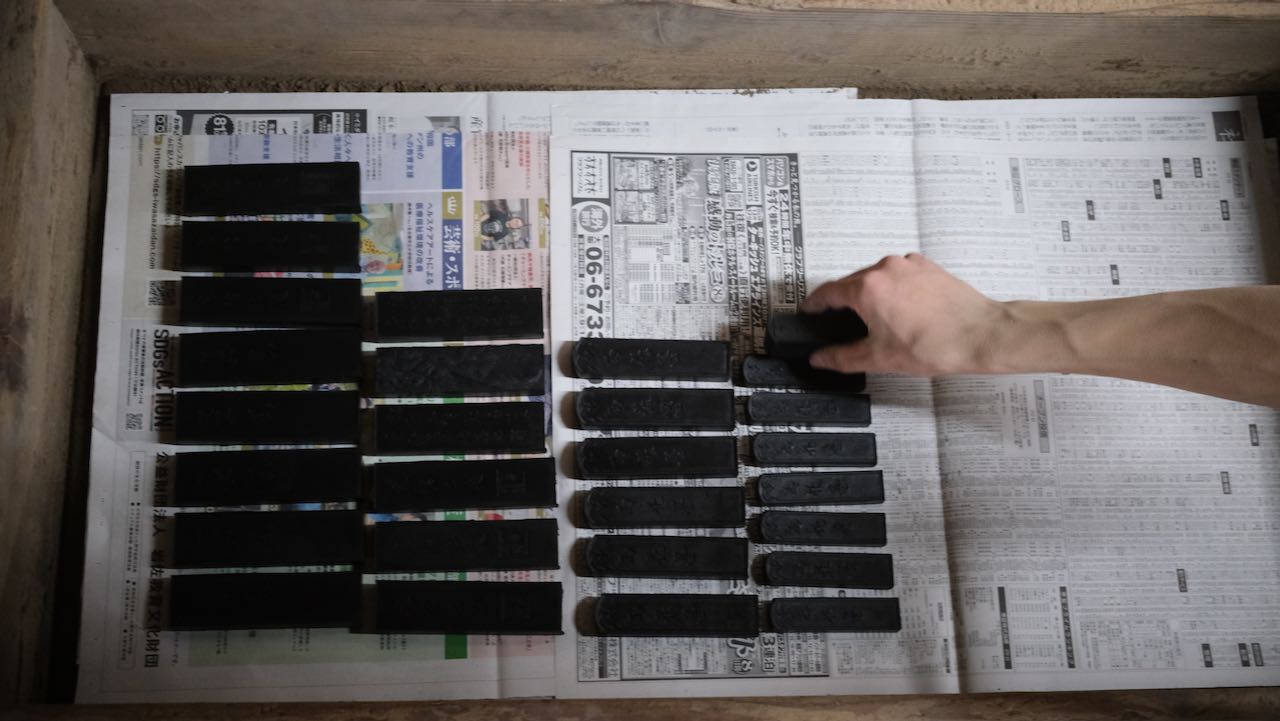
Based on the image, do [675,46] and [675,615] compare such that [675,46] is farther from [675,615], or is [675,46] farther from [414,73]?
[675,615]

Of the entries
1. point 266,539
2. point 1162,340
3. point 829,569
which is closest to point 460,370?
point 266,539

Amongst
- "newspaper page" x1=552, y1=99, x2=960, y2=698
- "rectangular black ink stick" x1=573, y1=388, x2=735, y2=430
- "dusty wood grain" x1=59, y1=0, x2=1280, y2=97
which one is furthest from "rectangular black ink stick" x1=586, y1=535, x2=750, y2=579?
"dusty wood grain" x1=59, y1=0, x2=1280, y2=97

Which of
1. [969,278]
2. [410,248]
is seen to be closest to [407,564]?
[410,248]

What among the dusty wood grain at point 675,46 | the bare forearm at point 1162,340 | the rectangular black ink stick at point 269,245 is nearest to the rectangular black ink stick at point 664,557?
the bare forearm at point 1162,340

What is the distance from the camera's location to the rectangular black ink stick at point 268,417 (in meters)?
1.04

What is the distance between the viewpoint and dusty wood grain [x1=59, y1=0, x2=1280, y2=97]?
1.04 m

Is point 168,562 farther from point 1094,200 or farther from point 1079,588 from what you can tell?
point 1094,200

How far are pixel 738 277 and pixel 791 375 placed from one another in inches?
5.9

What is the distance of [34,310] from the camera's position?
0.99 metres

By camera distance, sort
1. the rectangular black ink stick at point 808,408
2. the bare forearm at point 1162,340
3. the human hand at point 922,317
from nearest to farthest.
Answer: the bare forearm at point 1162,340 < the human hand at point 922,317 < the rectangular black ink stick at point 808,408

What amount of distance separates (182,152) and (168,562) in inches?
20.6

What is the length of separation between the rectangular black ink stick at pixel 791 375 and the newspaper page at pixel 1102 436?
5.7 inches

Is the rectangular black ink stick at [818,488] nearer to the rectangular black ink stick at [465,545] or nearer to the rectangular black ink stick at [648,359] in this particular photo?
the rectangular black ink stick at [648,359]

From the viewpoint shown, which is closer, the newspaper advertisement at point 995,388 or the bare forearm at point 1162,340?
the bare forearm at point 1162,340
